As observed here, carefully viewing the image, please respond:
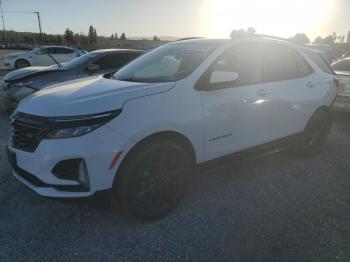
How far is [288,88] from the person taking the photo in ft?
13.6

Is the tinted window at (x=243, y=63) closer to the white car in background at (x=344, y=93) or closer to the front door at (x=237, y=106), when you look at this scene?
the front door at (x=237, y=106)

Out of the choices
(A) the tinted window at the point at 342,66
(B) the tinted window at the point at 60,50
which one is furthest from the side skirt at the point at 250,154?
(B) the tinted window at the point at 60,50

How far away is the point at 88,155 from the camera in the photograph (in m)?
2.63

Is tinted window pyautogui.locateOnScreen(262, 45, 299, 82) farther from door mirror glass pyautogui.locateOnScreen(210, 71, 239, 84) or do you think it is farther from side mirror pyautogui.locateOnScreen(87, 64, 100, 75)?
side mirror pyautogui.locateOnScreen(87, 64, 100, 75)

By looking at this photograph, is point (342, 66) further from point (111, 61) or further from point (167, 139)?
point (167, 139)

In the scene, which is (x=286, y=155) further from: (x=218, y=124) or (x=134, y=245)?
(x=134, y=245)

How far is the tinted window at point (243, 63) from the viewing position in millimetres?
3617

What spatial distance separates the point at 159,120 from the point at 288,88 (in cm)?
203

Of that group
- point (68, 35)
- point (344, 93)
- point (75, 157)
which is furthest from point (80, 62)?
point (68, 35)

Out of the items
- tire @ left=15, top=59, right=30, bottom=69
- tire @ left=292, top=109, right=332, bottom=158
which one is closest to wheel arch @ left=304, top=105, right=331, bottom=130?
tire @ left=292, top=109, right=332, bottom=158

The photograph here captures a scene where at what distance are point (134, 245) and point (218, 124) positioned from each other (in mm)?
1417

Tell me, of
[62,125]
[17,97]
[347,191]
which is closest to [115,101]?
[62,125]

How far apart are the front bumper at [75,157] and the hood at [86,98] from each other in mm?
224

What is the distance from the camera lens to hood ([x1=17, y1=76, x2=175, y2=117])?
8.98 feet
